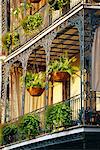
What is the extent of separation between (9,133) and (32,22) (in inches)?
145

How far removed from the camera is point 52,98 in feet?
→ 87.6

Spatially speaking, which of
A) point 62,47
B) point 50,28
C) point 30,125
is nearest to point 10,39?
point 62,47

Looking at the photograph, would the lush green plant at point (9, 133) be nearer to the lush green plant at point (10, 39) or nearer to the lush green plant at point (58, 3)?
the lush green plant at point (10, 39)

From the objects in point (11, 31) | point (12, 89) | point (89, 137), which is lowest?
point (89, 137)

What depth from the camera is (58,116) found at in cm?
2048

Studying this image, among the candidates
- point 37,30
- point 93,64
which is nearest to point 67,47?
point 37,30

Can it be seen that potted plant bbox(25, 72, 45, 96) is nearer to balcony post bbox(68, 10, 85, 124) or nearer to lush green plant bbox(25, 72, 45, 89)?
lush green plant bbox(25, 72, 45, 89)

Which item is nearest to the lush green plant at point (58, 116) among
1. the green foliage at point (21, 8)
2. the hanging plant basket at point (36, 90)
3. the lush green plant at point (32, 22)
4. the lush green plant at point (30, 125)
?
the lush green plant at point (30, 125)

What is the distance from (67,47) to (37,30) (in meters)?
1.08

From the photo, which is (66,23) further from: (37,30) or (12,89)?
(12,89)

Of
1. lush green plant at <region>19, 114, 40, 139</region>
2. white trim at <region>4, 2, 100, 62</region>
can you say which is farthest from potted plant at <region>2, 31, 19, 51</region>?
lush green plant at <region>19, 114, 40, 139</region>

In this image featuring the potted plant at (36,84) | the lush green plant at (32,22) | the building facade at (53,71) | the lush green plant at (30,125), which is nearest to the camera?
the building facade at (53,71)

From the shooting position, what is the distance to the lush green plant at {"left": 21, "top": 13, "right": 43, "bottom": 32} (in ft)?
78.5

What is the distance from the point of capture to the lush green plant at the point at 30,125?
22531 millimetres
